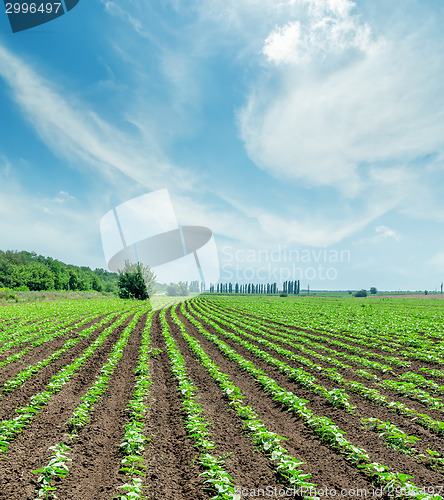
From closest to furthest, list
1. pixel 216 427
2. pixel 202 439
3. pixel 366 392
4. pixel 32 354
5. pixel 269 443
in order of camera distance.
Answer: pixel 269 443, pixel 202 439, pixel 216 427, pixel 366 392, pixel 32 354

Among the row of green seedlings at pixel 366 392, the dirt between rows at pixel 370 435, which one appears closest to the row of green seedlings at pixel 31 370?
the dirt between rows at pixel 370 435

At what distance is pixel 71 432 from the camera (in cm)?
615

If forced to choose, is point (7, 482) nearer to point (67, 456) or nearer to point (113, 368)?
point (67, 456)

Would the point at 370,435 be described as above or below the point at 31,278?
below

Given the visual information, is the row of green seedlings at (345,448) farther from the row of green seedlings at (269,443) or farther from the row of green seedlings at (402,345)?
the row of green seedlings at (402,345)

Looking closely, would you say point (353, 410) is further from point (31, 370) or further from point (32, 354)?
point (32, 354)

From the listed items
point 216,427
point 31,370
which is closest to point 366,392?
point 216,427

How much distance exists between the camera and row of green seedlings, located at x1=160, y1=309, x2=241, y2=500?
4.27 metres

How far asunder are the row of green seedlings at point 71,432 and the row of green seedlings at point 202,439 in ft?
7.16

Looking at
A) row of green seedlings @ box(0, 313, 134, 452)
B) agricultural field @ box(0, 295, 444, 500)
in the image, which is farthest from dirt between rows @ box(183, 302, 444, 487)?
row of green seedlings @ box(0, 313, 134, 452)

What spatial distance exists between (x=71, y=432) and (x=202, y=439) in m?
2.74

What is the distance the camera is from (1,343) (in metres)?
15.6

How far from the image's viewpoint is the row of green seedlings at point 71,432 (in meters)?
4.40

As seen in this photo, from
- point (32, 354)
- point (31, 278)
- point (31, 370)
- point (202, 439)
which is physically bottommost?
point (32, 354)
